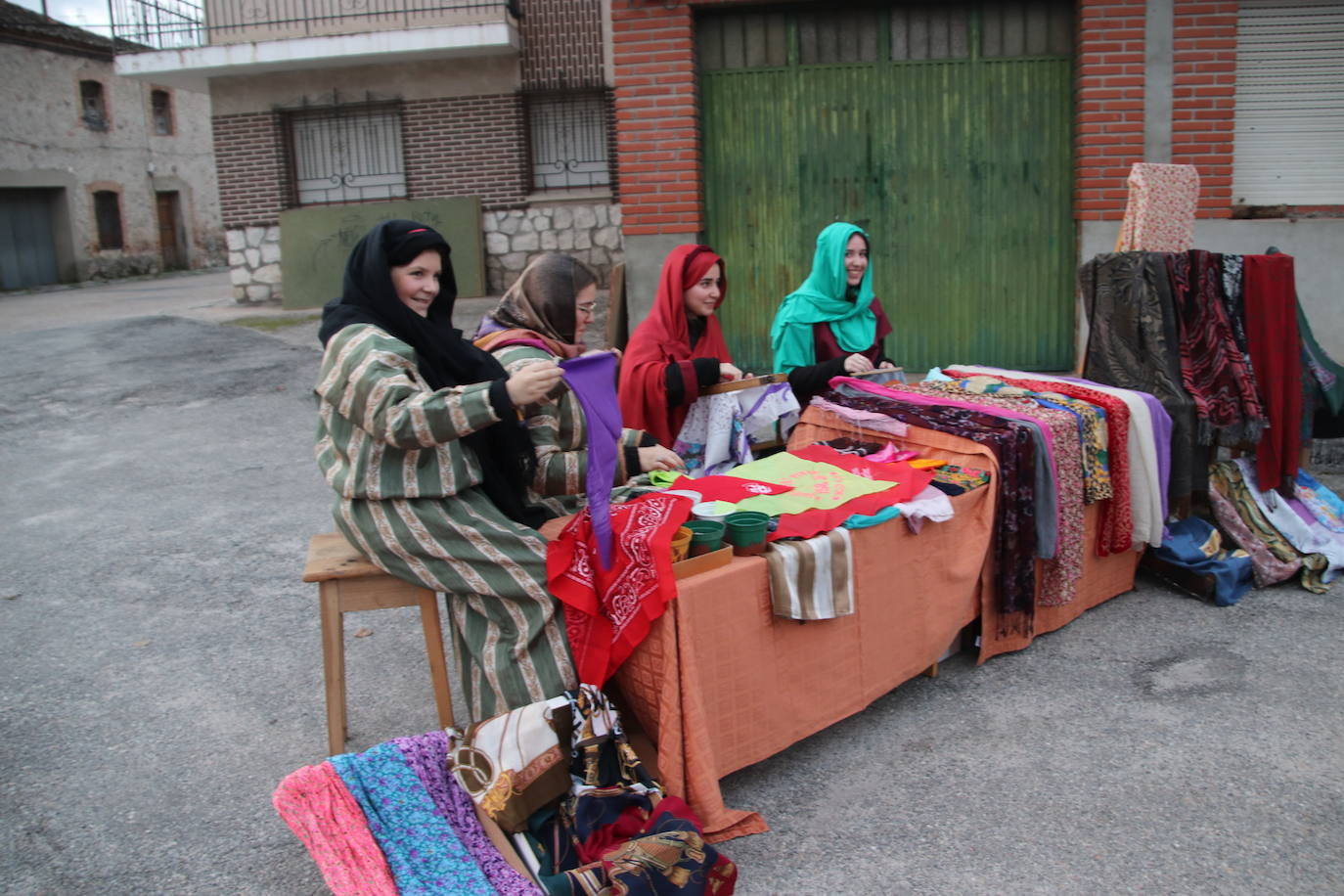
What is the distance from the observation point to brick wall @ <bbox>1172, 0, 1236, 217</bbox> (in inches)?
293

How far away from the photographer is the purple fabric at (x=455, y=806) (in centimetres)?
265

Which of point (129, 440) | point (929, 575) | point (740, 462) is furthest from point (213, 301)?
point (929, 575)

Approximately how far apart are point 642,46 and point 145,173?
21.1 m

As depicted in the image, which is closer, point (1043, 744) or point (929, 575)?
point (1043, 744)

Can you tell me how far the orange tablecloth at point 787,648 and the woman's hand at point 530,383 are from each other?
632 millimetres

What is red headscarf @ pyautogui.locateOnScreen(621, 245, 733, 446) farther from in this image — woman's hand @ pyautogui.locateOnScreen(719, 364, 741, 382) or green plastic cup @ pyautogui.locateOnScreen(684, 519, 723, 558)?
green plastic cup @ pyautogui.locateOnScreen(684, 519, 723, 558)

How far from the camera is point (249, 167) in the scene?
1506 cm

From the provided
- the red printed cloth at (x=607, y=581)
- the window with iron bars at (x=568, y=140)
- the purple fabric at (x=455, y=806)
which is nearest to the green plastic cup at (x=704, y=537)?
the red printed cloth at (x=607, y=581)

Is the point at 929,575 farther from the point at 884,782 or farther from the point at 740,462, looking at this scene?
the point at 740,462

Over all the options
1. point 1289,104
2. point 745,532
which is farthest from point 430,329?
point 1289,104

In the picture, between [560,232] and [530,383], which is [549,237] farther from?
[530,383]

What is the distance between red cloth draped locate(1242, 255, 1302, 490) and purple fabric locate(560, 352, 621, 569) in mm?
3114

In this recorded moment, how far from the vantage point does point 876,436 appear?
14.0 ft

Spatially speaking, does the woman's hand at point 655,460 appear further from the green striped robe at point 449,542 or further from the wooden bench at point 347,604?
the wooden bench at point 347,604
